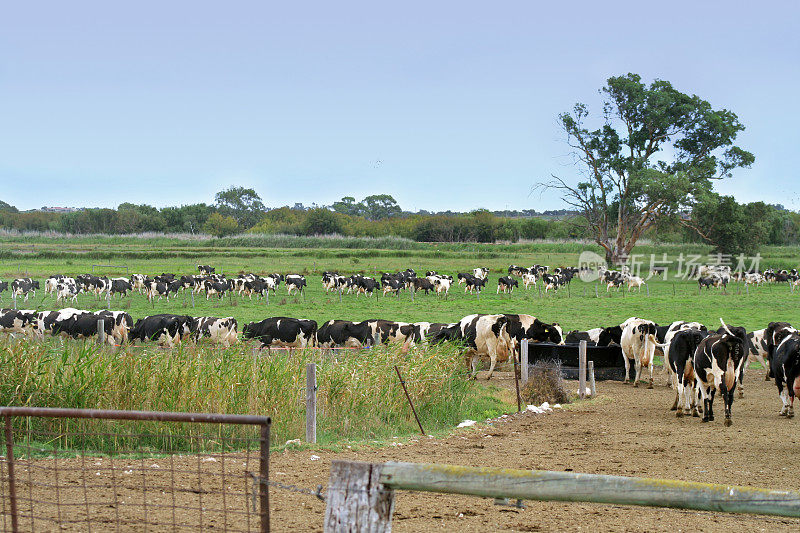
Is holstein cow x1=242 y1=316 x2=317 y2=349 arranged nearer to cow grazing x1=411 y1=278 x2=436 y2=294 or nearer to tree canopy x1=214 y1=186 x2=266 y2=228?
cow grazing x1=411 y1=278 x2=436 y2=294

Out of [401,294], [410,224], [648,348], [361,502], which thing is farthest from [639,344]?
[410,224]

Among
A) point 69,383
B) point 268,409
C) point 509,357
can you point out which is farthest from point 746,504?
point 509,357

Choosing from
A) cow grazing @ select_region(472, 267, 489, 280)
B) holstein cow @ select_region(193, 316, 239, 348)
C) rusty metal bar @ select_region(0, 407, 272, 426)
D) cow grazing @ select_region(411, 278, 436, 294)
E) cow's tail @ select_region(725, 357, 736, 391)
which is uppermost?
rusty metal bar @ select_region(0, 407, 272, 426)

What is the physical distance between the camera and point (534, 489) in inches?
142

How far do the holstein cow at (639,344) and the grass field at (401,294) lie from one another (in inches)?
402

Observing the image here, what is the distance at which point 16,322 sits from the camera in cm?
Result: 2664

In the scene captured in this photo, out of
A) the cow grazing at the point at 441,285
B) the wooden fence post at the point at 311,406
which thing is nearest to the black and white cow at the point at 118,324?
the wooden fence post at the point at 311,406

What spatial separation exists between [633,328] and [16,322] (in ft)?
67.5

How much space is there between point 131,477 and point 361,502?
195 inches

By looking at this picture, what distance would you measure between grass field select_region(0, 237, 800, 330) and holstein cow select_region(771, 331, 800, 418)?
15713 millimetres

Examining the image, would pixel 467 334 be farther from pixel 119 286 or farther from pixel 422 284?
pixel 119 286

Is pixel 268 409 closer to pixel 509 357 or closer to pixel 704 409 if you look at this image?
pixel 704 409

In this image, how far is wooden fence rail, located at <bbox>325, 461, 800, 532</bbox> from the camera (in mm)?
3496

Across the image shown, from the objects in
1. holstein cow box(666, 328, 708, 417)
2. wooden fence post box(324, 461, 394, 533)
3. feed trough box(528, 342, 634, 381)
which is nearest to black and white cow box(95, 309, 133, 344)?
feed trough box(528, 342, 634, 381)
